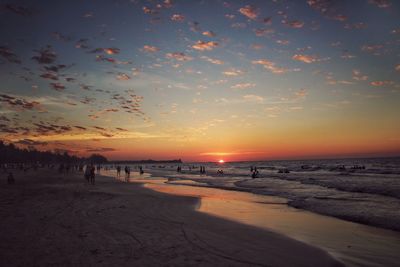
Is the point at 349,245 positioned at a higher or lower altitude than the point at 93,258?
lower

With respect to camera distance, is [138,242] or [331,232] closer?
[138,242]

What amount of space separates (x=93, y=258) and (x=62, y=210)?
863 centimetres

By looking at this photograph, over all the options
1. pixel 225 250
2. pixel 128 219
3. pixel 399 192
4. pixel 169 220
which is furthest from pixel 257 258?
pixel 399 192

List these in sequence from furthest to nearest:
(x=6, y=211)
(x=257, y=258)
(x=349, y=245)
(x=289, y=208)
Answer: (x=289, y=208) < (x=6, y=211) < (x=349, y=245) < (x=257, y=258)

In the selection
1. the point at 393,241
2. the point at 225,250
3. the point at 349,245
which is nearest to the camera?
the point at 225,250

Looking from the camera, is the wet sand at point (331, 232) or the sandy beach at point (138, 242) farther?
the wet sand at point (331, 232)

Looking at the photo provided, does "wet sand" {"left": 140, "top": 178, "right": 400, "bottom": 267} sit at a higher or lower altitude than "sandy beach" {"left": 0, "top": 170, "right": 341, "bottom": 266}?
lower

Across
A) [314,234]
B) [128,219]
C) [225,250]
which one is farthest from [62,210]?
[314,234]

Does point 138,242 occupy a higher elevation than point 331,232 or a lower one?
higher

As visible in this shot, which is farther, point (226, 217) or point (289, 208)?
point (289, 208)

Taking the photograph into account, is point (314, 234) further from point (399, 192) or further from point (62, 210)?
point (399, 192)

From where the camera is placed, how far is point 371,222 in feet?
47.5

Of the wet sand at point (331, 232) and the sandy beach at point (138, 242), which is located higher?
the sandy beach at point (138, 242)

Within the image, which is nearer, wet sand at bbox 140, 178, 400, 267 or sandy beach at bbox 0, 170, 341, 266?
sandy beach at bbox 0, 170, 341, 266
